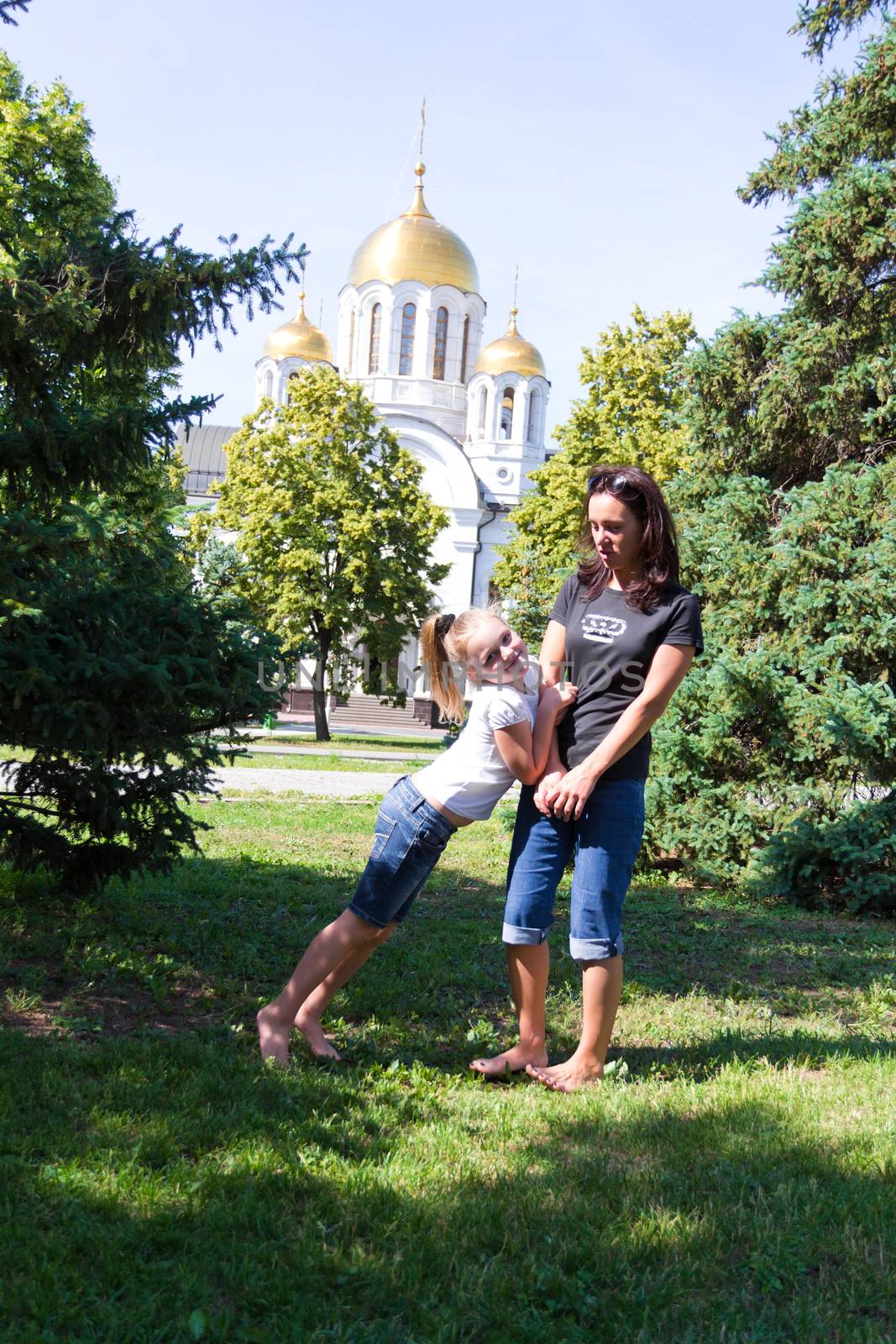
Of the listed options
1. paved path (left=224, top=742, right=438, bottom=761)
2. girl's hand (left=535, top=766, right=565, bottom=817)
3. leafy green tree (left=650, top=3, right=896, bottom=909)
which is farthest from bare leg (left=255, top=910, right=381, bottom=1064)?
paved path (left=224, top=742, right=438, bottom=761)

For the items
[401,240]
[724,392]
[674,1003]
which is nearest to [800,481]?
[724,392]

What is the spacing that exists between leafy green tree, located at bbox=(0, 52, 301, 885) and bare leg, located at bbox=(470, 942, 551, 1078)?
181 cm

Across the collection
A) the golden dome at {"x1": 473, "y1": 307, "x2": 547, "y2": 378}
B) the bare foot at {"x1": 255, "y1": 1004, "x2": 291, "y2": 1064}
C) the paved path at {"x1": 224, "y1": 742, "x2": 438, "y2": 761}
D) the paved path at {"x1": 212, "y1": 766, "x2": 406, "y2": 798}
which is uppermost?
the golden dome at {"x1": 473, "y1": 307, "x2": 547, "y2": 378}

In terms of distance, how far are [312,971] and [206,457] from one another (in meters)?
58.9

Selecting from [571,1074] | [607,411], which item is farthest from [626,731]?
[607,411]

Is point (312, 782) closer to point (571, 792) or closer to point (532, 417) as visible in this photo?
point (571, 792)

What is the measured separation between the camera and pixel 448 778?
3.99m

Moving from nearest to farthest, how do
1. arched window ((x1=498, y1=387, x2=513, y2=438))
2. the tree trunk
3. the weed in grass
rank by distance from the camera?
the weed in grass → the tree trunk → arched window ((x1=498, y1=387, x2=513, y2=438))

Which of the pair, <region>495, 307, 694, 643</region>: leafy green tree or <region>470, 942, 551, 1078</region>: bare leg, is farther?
<region>495, 307, 694, 643</region>: leafy green tree

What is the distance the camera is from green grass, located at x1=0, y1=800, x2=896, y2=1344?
2551mm

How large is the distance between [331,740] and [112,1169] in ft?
91.9

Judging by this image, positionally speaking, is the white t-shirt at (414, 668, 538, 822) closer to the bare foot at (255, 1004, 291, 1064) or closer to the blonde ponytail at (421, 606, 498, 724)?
the blonde ponytail at (421, 606, 498, 724)

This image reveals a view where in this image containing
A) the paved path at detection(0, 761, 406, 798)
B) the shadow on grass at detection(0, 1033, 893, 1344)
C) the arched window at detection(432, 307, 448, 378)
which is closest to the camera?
the shadow on grass at detection(0, 1033, 893, 1344)

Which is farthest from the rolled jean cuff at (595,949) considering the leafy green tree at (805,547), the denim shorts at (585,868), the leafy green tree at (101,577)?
the leafy green tree at (805,547)
